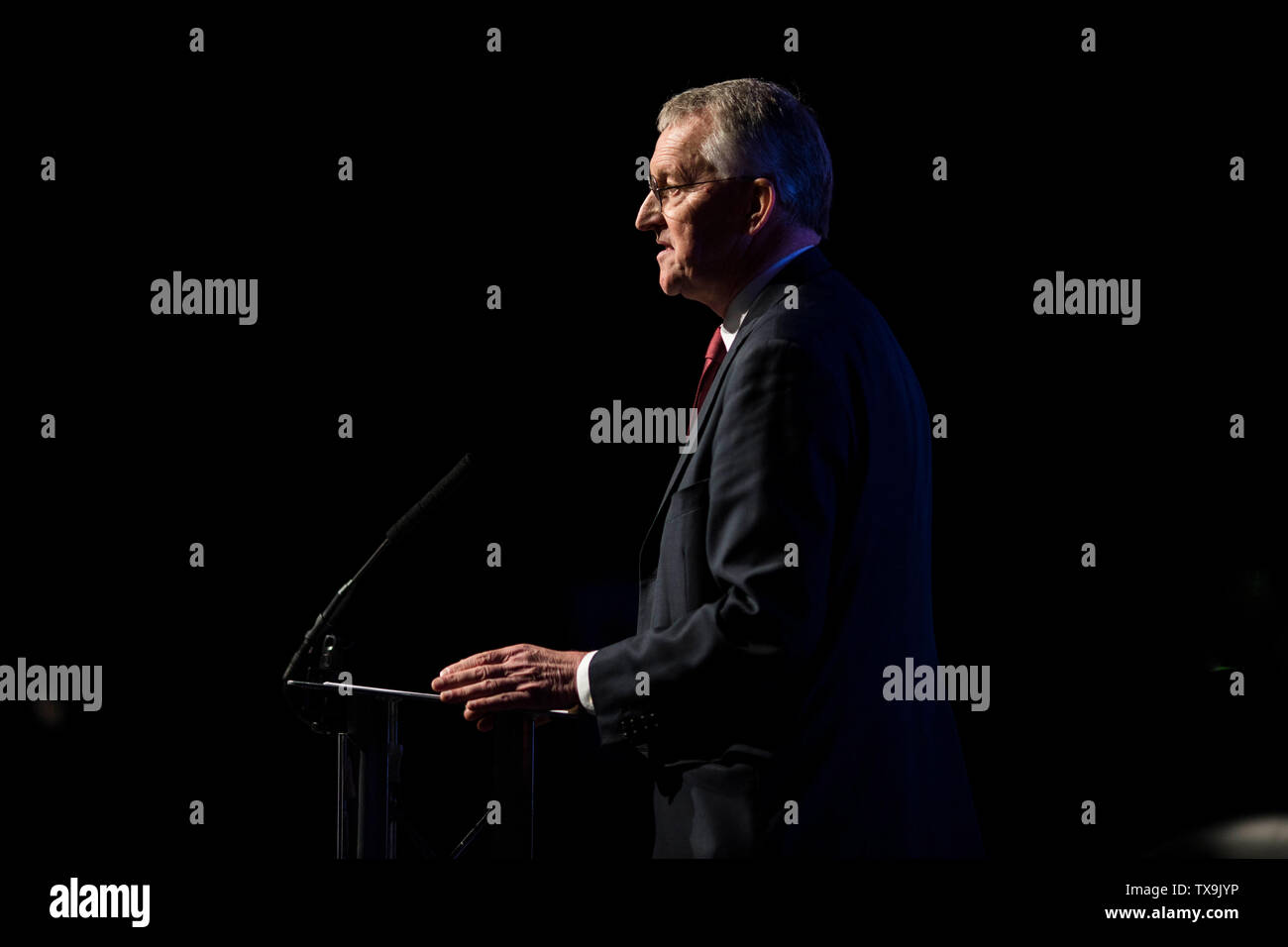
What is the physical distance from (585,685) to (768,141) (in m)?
0.86

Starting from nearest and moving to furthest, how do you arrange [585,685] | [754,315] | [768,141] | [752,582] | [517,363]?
[752,582] → [585,685] → [754,315] → [768,141] → [517,363]

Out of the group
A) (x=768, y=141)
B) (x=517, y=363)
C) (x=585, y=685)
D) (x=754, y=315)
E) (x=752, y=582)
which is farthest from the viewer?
(x=517, y=363)

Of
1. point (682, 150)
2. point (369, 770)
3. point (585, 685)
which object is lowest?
point (369, 770)

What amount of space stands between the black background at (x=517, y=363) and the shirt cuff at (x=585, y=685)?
111 centimetres

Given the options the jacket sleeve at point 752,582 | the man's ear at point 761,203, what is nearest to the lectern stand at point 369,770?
the jacket sleeve at point 752,582

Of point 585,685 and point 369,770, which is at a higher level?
point 585,685

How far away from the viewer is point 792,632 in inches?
54.8

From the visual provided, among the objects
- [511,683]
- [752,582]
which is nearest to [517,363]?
[511,683]

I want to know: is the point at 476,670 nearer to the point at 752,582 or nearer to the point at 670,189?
the point at 752,582

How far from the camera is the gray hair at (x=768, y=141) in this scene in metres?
1.77

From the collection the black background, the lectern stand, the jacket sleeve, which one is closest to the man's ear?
the jacket sleeve

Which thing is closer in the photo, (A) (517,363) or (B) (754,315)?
(B) (754,315)

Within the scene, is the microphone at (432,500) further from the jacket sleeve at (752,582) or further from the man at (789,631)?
the jacket sleeve at (752,582)

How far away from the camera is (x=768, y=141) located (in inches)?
70.0
